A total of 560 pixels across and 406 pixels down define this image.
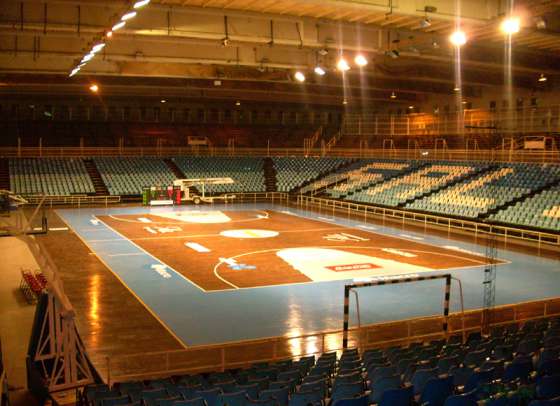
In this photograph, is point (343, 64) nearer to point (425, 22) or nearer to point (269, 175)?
point (425, 22)

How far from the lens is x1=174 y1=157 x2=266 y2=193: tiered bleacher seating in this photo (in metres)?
44.6

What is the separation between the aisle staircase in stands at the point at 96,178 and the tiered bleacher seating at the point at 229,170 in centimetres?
646

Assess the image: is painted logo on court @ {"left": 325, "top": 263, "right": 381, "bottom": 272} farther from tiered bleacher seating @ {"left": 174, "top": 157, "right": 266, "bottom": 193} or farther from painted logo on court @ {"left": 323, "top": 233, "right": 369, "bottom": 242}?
tiered bleacher seating @ {"left": 174, "top": 157, "right": 266, "bottom": 193}

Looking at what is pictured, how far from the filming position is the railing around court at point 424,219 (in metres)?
26.4

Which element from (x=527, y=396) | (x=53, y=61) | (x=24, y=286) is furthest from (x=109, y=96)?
(x=527, y=396)

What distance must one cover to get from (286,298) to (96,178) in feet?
96.9

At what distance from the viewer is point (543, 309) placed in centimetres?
1503

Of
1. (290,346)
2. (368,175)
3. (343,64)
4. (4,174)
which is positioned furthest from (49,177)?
(290,346)

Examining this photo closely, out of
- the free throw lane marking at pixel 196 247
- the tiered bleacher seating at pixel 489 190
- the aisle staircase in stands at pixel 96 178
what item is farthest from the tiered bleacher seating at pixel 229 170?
the free throw lane marking at pixel 196 247

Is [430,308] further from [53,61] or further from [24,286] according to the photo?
[53,61]

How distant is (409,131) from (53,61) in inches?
1146

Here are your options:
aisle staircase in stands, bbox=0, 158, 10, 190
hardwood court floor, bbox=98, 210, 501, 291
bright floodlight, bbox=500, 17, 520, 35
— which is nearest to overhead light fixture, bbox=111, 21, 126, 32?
hardwood court floor, bbox=98, 210, 501, 291

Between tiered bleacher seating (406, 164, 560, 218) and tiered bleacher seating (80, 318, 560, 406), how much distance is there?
20.7 metres

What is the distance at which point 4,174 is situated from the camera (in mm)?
40281
